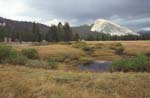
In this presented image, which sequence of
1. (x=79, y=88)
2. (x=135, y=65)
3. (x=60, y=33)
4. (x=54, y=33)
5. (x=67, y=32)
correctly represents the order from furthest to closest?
1. (x=67, y=32)
2. (x=60, y=33)
3. (x=54, y=33)
4. (x=135, y=65)
5. (x=79, y=88)

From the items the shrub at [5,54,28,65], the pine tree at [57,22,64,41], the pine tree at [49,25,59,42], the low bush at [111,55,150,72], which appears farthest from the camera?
the pine tree at [57,22,64,41]

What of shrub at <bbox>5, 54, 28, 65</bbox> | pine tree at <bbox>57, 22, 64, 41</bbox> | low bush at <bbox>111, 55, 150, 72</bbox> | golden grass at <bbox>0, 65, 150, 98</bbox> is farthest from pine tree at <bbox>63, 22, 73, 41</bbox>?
golden grass at <bbox>0, 65, 150, 98</bbox>

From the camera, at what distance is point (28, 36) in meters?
141

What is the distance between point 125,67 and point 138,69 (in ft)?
4.08

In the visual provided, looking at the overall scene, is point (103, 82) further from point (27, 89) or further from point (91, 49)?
point (91, 49)

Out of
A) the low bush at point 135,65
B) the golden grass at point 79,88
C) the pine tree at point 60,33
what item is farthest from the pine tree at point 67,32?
the golden grass at point 79,88

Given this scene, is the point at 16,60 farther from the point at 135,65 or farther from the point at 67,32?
the point at 67,32

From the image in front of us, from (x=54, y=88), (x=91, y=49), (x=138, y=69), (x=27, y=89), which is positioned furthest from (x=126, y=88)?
(x=91, y=49)

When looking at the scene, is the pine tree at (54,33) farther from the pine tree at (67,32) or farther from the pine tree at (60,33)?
the pine tree at (67,32)

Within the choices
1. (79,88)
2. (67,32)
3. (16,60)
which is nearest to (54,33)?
(67,32)

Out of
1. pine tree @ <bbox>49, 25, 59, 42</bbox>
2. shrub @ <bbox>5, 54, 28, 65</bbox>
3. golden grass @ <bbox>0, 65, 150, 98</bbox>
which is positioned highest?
pine tree @ <bbox>49, 25, 59, 42</bbox>

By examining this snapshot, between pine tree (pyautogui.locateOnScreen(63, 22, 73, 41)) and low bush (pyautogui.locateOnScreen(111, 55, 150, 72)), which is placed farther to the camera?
pine tree (pyautogui.locateOnScreen(63, 22, 73, 41))

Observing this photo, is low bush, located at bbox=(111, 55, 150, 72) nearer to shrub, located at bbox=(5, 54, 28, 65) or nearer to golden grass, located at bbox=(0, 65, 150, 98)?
golden grass, located at bbox=(0, 65, 150, 98)

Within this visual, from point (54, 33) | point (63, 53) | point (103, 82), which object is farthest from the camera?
point (54, 33)
